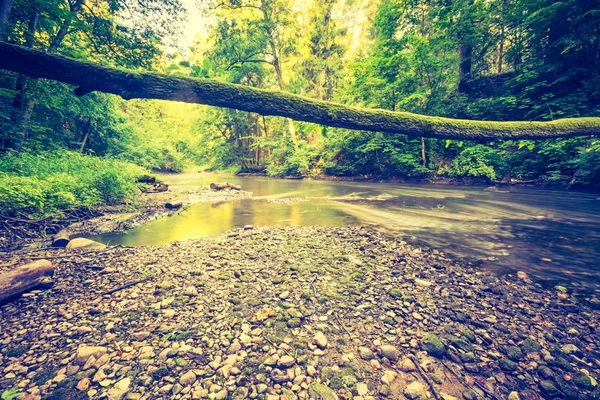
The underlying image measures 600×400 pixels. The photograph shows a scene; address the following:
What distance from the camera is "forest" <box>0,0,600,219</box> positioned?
743cm

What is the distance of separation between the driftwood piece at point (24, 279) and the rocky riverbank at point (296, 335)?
0.14 metres

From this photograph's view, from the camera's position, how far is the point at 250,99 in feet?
8.37

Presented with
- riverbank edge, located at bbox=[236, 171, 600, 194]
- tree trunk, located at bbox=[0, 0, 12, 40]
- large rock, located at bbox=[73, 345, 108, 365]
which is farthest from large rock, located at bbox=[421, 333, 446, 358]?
riverbank edge, located at bbox=[236, 171, 600, 194]

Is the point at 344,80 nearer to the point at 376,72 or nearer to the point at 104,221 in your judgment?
the point at 376,72

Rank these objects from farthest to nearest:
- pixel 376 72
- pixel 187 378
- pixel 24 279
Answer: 1. pixel 376 72
2. pixel 24 279
3. pixel 187 378

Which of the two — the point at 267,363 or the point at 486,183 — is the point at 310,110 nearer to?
the point at 267,363

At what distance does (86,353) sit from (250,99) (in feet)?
9.49

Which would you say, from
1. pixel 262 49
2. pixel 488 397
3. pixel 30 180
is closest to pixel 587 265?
pixel 488 397

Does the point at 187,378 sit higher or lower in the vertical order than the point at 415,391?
higher

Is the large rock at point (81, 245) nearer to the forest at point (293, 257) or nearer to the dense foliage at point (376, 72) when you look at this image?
the forest at point (293, 257)

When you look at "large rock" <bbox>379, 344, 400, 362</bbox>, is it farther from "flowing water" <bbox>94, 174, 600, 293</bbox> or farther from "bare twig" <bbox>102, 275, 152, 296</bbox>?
"bare twig" <bbox>102, 275, 152, 296</bbox>

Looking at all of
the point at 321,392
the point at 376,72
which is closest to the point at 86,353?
the point at 321,392

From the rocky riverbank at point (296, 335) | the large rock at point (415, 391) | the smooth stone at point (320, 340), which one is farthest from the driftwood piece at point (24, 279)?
the large rock at point (415, 391)

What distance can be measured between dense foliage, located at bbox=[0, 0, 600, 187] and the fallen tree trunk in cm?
19
